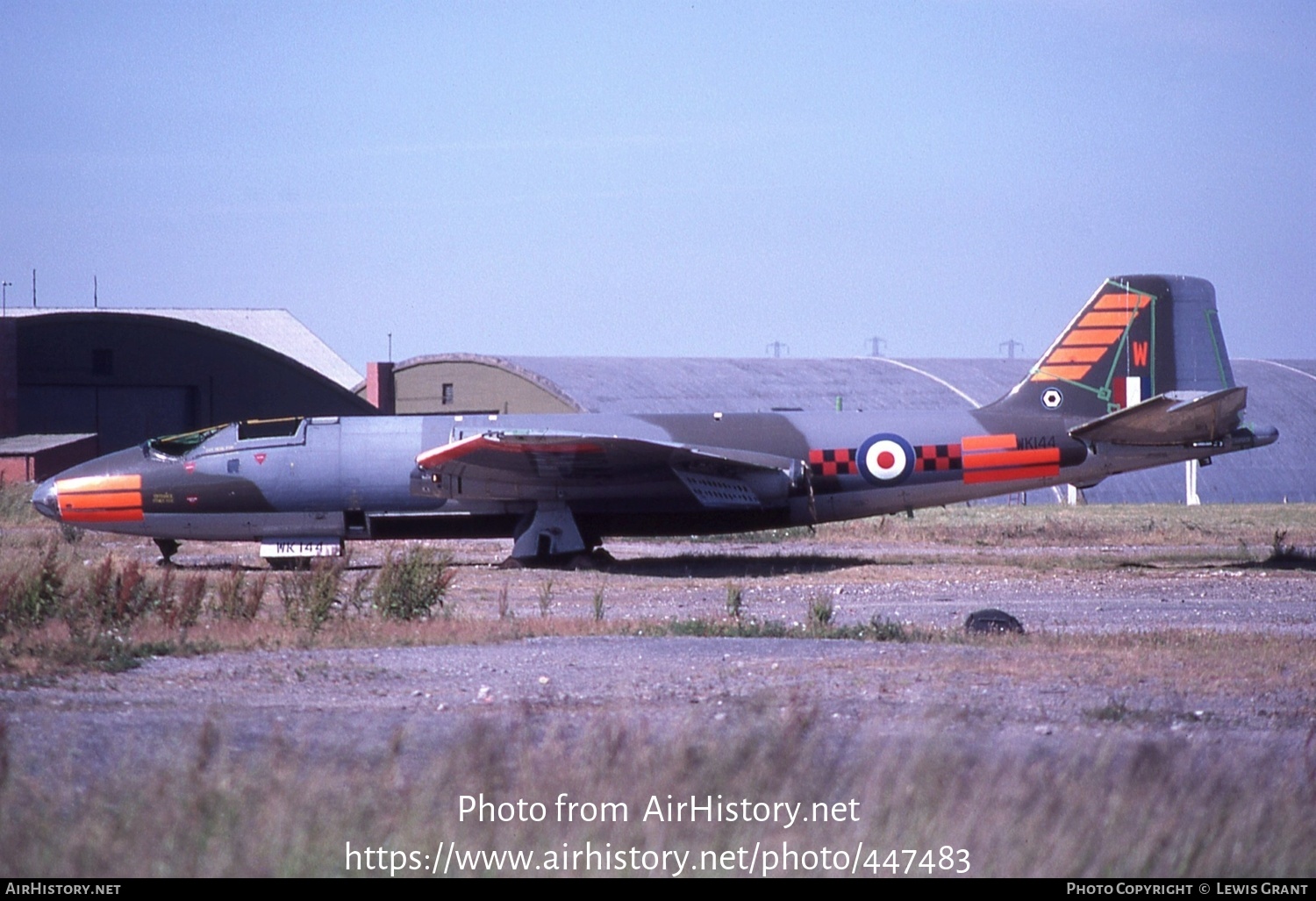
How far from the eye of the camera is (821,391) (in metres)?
51.4

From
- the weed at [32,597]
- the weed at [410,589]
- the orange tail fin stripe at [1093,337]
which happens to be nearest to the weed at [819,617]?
the weed at [410,589]

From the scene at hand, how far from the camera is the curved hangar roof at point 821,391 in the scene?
155ft

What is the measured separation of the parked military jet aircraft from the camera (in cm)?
2253

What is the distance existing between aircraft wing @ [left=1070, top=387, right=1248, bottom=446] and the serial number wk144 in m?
17.1

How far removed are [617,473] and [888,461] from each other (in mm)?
4596

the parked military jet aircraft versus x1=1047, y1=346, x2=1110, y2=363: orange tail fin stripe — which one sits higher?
x1=1047, y1=346, x2=1110, y2=363: orange tail fin stripe

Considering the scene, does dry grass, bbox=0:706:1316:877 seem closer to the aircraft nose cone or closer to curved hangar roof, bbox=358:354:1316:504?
the aircraft nose cone

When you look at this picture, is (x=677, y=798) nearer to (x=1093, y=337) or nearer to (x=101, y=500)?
(x=101, y=500)

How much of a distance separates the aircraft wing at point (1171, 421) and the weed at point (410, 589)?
11.9m

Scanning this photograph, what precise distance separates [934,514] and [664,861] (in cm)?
3491

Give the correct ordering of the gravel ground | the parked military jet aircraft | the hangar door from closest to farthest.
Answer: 1. the gravel ground
2. the parked military jet aircraft
3. the hangar door

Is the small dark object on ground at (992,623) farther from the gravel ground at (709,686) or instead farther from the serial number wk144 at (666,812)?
the serial number wk144 at (666,812)

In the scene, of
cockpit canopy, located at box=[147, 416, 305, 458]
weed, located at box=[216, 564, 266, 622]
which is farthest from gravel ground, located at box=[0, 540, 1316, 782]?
cockpit canopy, located at box=[147, 416, 305, 458]

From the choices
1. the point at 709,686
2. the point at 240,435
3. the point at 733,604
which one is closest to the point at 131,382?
the point at 240,435
